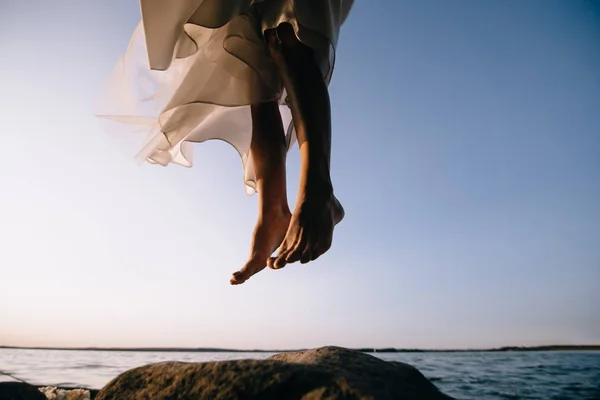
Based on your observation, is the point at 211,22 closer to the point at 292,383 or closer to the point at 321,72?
the point at 321,72

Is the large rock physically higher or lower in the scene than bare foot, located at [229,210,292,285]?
lower

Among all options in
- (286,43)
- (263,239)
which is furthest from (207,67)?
(263,239)

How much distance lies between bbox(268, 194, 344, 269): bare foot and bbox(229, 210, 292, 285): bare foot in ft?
0.82

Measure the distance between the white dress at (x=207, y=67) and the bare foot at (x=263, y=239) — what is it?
0.48 m

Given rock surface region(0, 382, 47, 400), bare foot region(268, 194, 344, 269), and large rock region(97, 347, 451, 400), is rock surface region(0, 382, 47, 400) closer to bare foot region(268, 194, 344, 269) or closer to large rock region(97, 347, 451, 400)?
large rock region(97, 347, 451, 400)

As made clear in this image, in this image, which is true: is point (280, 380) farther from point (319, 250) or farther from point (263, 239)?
point (263, 239)

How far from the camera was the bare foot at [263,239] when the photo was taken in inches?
65.4

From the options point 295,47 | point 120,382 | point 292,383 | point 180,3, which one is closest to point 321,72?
point 295,47

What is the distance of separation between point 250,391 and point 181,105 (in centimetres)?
120

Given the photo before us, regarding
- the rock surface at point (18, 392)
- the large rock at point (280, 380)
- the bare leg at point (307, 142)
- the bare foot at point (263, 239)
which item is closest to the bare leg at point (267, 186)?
the bare foot at point (263, 239)

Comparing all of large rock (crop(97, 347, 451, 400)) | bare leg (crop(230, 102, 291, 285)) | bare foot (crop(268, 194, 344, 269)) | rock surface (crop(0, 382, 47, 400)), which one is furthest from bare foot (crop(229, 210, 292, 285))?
rock surface (crop(0, 382, 47, 400))

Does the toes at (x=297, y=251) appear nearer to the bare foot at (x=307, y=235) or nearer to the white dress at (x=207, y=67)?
the bare foot at (x=307, y=235)

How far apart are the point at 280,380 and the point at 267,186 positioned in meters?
0.80

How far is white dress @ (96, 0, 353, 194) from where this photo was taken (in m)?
1.34
